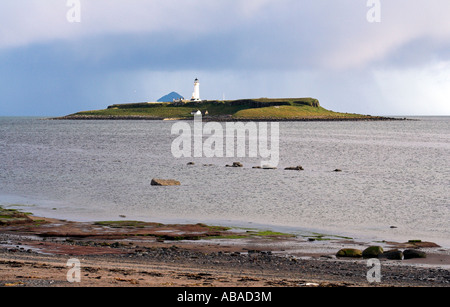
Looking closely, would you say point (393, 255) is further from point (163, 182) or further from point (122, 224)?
point (163, 182)

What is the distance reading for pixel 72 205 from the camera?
3422cm

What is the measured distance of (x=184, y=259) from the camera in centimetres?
1903

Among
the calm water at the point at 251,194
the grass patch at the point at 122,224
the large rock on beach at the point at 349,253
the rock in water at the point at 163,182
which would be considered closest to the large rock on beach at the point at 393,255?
the large rock on beach at the point at 349,253

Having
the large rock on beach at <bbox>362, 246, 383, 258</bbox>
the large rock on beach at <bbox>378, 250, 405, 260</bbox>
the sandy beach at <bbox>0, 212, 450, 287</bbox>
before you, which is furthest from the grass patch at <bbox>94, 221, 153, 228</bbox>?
the large rock on beach at <bbox>378, 250, 405, 260</bbox>

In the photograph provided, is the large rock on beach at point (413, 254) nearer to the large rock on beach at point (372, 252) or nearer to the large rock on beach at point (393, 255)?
the large rock on beach at point (393, 255)

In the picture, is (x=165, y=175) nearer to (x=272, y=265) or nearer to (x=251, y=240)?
(x=251, y=240)

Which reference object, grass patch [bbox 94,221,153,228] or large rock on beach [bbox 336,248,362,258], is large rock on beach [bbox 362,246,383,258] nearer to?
large rock on beach [bbox 336,248,362,258]

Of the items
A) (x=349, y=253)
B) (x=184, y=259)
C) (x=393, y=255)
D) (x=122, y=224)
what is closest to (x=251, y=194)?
(x=122, y=224)

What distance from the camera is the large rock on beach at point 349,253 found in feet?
66.3

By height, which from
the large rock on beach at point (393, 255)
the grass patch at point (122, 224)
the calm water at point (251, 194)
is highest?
the calm water at point (251, 194)

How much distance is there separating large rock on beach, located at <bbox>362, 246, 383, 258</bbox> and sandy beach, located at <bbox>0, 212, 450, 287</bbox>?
76 cm

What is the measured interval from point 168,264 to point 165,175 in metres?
35.5

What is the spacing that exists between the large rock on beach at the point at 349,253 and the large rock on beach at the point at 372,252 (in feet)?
0.72

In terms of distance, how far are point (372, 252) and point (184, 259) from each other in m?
7.09
